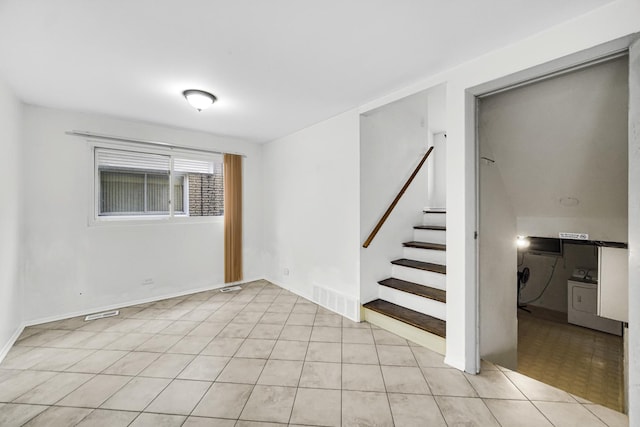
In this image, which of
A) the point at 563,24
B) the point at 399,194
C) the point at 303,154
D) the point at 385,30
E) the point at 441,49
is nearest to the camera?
the point at 563,24

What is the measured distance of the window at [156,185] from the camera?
3434 mm

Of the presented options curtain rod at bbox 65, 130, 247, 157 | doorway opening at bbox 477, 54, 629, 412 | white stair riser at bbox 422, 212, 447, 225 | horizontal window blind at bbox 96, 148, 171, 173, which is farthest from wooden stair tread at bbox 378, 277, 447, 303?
horizontal window blind at bbox 96, 148, 171, 173

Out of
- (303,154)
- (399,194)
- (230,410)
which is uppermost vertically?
(303,154)

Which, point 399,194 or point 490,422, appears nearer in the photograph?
point 490,422

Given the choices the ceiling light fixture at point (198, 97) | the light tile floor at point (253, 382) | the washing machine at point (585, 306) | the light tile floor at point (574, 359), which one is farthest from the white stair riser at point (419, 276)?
the washing machine at point (585, 306)

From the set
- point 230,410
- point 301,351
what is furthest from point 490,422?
point 230,410

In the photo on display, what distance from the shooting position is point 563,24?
1566 mm

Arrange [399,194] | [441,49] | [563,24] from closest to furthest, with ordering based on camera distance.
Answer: [563,24] < [441,49] < [399,194]

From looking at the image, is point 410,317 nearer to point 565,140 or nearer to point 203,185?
point 565,140

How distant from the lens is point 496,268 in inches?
104

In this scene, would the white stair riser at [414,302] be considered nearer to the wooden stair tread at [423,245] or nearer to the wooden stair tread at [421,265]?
the wooden stair tread at [421,265]

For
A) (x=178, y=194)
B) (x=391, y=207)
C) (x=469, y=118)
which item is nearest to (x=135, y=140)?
(x=178, y=194)

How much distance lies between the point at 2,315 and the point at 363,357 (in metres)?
3.26

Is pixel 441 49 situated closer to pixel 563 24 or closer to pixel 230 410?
pixel 563 24
